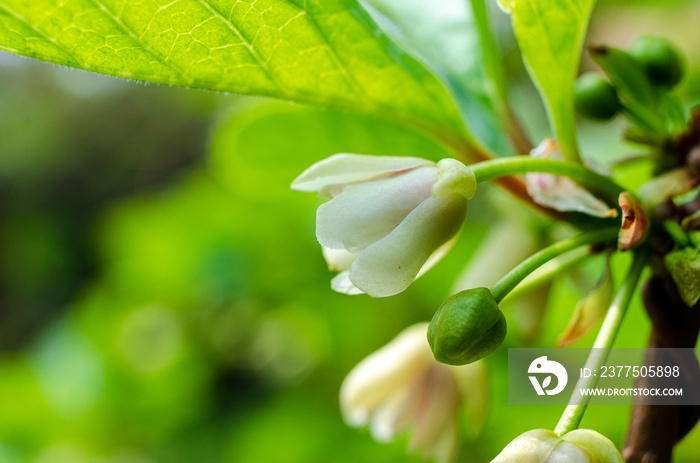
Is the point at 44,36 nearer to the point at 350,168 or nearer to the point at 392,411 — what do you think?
the point at 350,168

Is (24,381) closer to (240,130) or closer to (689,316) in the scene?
(240,130)

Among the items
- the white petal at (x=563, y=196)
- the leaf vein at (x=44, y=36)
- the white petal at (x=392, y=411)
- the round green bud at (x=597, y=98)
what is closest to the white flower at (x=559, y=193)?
the white petal at (x=563, y=196)

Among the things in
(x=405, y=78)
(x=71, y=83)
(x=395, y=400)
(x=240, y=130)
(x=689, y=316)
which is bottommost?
(x=71, y=83)

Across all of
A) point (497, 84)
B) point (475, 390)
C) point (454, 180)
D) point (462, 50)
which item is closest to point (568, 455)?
point (454, 180)


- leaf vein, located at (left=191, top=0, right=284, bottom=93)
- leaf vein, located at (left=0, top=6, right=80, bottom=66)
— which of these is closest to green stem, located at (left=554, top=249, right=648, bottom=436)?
leaf vein, located at (left=191, top=0, right=284, bottom=93)

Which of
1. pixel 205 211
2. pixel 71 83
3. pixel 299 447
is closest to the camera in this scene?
pixel 299 447

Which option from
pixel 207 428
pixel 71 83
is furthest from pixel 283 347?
pixel 71 83
